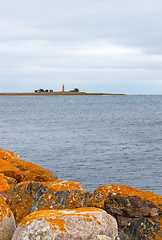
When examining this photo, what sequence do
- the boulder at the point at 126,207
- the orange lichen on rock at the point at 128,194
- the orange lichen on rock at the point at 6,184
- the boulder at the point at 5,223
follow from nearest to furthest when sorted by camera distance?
the boulder at the point at 5,223
the boulder at the point at 126,207
the orange lichen on rock at the point at 128,194
the orange lichen on rock at the point at 6,184

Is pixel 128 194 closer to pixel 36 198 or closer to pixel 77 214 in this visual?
pixel 77 214

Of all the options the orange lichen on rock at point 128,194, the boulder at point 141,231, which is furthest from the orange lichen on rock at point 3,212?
the boulder at point 141,231

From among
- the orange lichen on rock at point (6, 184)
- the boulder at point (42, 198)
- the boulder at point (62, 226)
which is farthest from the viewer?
the orange lichen on rock at point (6, 184)

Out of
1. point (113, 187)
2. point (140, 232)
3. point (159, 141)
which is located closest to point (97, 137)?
point (159, 141)

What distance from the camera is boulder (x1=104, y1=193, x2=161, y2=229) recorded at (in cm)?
739

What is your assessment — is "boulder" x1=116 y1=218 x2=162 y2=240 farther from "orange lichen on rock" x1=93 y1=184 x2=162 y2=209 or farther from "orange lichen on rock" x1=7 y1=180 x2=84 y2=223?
Result: "orange lichen on rock" x1=7 y1=180 x2=84 y2=223

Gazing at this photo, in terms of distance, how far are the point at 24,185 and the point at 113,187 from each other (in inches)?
98.5

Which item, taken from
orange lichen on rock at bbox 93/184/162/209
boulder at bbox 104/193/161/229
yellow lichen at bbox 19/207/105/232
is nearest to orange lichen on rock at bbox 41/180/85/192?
orange lichen on rock at bbox 93/184/162/209

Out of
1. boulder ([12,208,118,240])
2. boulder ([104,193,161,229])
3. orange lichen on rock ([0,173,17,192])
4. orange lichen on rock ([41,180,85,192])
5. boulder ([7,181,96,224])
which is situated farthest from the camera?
orange lichen on rock ([0,173,17,192])

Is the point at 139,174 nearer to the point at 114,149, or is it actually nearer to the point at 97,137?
the point at 114,149

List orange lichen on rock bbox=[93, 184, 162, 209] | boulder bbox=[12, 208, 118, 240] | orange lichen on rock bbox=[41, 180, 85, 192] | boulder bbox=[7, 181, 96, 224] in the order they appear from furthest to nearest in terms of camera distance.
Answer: orange lichen on rock bbox=[41, 180, 85, 192]
boulder bbox=[7, 181, 96, 224]
orange lichen on rock bbox=[93, 184, 162, 209]
boulder bbox=[12, 208, 118, 240]

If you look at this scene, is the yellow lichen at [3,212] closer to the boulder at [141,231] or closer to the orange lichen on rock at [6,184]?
the boulder at [141,231]

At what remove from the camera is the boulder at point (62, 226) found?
243 inches

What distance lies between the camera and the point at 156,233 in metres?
6.22
